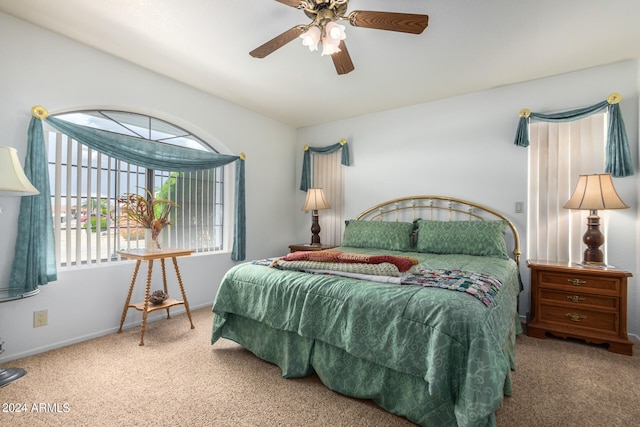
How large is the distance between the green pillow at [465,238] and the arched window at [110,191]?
2648mm

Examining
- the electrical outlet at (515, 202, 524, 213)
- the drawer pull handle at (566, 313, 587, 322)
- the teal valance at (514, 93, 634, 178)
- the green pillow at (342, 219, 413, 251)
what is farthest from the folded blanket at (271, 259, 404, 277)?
the teal valance at (514, 93, 634, 178)

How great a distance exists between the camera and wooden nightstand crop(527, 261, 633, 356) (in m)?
2.38

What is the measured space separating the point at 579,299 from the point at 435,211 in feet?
5.12

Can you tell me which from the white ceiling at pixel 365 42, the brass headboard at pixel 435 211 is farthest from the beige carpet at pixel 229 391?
the white ceiling at pixel 365 42

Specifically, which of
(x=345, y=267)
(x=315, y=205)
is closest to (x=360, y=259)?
(x=345, y=267)

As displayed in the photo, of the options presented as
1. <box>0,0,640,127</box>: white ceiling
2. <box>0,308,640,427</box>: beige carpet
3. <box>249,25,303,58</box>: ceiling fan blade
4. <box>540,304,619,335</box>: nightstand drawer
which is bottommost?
<box>0,308,640,427</box>: beige carpet

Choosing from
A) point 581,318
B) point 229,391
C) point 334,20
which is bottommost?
point 229,391

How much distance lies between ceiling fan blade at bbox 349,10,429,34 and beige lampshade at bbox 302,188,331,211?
256 cm

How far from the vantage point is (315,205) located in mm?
4195

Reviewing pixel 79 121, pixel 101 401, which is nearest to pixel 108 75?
pixel 79 121

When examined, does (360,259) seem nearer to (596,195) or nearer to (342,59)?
(342,59)

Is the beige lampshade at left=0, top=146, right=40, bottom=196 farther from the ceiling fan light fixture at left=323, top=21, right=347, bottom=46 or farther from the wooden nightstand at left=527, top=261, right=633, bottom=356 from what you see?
the wooden nightstand at left=527, top=261, right=633, bottom=356

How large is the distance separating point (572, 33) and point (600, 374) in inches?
98.4

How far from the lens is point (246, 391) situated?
6.02 ft
